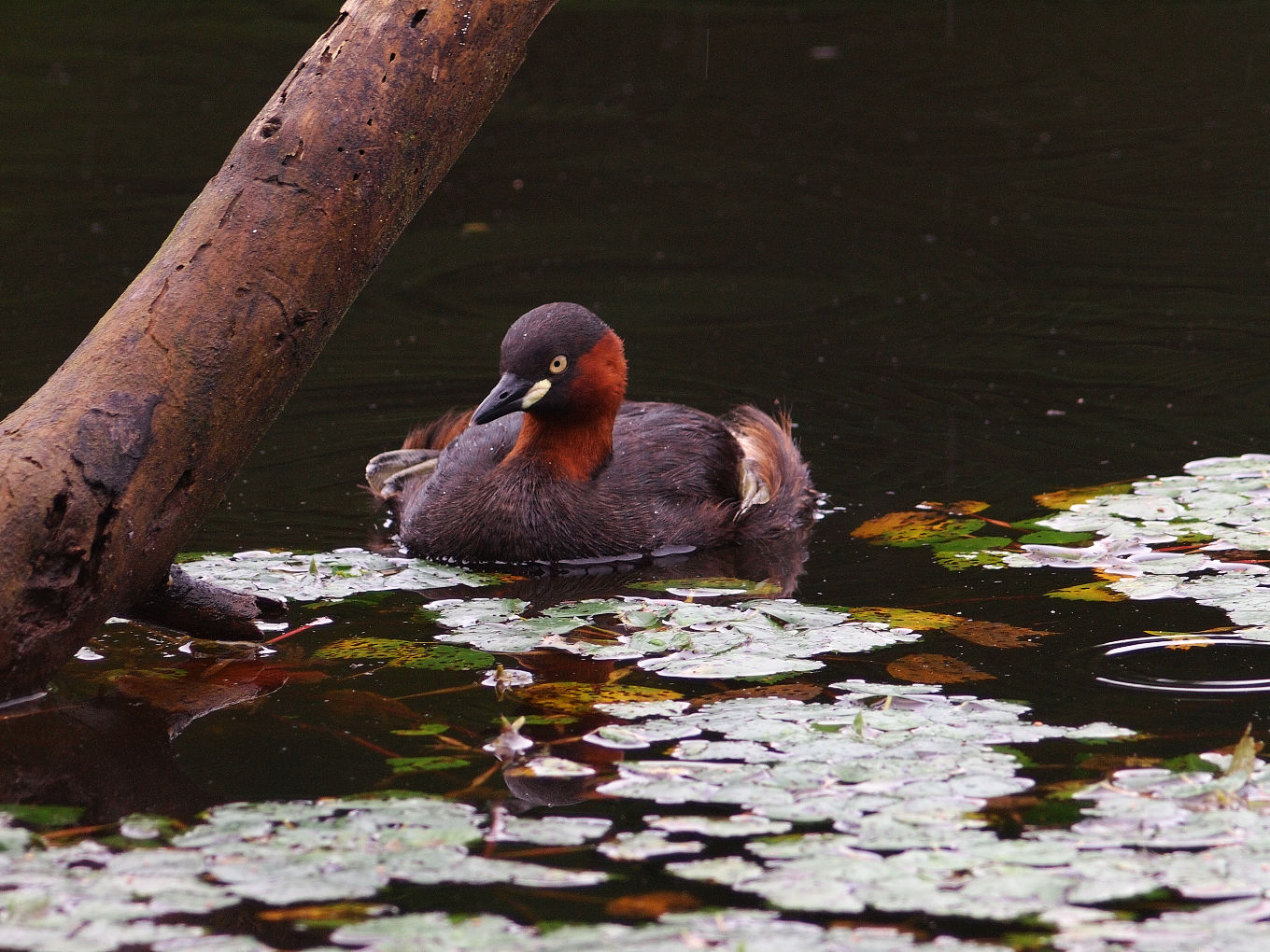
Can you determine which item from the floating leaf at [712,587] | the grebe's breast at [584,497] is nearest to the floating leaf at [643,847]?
the floating leaf at [712,587]

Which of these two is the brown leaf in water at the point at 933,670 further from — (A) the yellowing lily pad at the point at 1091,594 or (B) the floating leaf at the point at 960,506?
(B) the floating leaf at the point at 960,506

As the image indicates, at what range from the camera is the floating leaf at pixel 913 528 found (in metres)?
6.93

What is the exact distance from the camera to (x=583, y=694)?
205 inches

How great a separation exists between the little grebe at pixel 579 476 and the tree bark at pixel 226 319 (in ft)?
5.37

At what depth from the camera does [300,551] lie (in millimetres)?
6930

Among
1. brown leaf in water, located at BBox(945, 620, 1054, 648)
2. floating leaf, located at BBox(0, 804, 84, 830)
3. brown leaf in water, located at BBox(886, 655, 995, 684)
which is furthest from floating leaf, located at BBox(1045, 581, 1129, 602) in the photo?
floating leaf, located at BBox(0, 804, 84, 830)

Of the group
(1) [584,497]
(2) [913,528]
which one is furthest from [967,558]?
(1) [584,497]

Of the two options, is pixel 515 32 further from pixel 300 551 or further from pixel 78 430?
pixel 300 551

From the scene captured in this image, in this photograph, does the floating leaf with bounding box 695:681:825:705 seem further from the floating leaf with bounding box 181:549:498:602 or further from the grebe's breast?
the grebe's breast

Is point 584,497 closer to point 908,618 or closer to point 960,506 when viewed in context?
point 960,506

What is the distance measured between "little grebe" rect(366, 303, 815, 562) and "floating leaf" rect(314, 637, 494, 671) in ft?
4.22

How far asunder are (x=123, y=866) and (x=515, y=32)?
279 centimetres

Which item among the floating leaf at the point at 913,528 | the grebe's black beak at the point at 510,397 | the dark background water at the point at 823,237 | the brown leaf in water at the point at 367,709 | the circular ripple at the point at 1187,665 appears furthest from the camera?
the dark background water at the point at 823,237

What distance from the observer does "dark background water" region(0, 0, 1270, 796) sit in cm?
780
